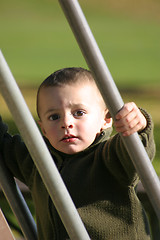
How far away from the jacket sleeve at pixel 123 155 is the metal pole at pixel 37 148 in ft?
0.62

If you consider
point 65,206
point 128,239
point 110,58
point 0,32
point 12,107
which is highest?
point 0,32

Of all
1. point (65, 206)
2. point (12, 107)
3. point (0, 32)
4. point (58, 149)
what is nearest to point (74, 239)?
point (65, 206)

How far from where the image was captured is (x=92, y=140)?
2.94ft

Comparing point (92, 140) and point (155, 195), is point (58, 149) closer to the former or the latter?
point (92, 140)

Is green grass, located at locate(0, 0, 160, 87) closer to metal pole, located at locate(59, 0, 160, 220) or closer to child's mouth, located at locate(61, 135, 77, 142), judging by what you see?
child's mouth, located at locate(61, 135, 77, 142)

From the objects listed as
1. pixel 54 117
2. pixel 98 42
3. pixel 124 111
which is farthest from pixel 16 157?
pixel 98 42

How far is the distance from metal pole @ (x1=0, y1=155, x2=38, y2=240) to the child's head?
0.10 meters

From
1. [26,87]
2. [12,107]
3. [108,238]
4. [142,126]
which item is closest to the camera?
[12,107]

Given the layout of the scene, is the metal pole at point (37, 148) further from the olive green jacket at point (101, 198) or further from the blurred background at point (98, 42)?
the blurred background at point (98, 42)

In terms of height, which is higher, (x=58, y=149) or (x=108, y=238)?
(x=58, y=149)

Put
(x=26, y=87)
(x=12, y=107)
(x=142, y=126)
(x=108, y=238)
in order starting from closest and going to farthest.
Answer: (x=12, y=107) → (x=142, y=126) → (x=108, y=238) → (x=26, y=87)

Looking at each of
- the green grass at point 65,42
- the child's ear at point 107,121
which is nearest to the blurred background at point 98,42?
the green grass at point 65,42

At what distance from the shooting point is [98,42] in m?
2.04

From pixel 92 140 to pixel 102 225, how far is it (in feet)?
0.47
